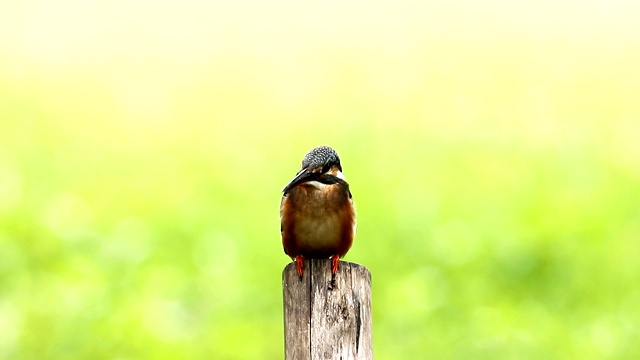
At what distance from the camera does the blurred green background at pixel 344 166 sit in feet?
32.1

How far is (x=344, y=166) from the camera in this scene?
40.2ft

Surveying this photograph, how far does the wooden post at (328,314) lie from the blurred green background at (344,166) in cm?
504

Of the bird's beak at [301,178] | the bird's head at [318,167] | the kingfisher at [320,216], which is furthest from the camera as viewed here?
the kingfisher at [320,216]

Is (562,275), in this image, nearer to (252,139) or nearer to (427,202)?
(427,202)

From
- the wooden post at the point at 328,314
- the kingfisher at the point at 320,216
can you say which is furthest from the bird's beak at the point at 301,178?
the wooden post at the point at 328,314

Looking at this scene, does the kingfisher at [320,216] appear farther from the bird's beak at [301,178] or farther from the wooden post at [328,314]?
the wooden post at [328,314]

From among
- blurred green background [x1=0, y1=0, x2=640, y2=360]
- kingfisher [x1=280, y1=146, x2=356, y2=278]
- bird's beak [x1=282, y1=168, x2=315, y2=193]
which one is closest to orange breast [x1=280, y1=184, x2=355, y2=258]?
kingfisher [x1=280, y1=146, x2=356, y2=278]

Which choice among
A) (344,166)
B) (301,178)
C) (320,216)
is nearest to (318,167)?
(301,178)

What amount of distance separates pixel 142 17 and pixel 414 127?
5576mm

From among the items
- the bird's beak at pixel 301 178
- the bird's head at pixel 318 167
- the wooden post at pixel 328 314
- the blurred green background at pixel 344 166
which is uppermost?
→ the blurred green background at pixel 344 166

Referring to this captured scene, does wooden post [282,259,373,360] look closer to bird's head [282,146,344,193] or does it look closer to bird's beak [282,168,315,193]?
bird's beak [282,168,315,193]

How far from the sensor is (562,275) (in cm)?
1074

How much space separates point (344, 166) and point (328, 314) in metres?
8.17

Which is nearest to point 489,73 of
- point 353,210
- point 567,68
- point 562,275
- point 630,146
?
point 567,68
